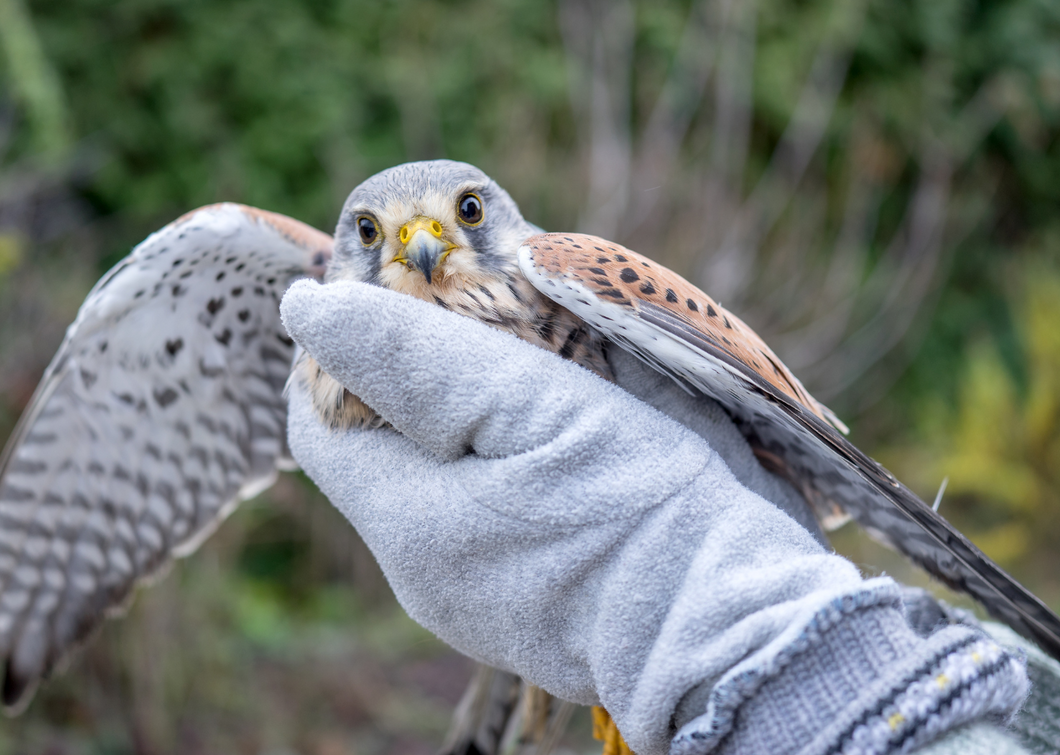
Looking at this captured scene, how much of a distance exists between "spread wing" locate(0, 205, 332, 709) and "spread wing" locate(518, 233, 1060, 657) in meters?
0.87

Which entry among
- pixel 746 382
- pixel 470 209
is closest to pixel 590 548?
pixel 746 382

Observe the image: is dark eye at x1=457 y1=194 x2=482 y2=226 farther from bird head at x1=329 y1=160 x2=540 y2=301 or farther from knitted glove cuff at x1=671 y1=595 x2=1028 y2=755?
knitted glove cuff at x1=671 y1=595 x2=1028 y2=755

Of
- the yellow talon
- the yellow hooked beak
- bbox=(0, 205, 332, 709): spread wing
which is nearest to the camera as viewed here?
the yellow talon

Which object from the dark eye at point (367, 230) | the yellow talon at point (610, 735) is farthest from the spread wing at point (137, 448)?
the yellow talon at point (610, 735)

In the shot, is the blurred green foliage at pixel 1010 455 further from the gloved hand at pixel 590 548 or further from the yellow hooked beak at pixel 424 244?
the yellow hooked beak at pixel 424 244

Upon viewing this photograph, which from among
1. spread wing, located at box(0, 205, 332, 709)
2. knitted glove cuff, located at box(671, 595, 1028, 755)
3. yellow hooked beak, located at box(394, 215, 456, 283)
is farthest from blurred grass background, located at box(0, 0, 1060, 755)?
knitted glove cuff, located at box(671, 595, 1028, 755)

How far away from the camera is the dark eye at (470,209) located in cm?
179

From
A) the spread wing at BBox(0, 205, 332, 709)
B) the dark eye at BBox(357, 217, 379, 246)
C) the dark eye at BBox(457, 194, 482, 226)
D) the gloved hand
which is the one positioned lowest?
the spread wing at BBox(0, 205, 332, 709)

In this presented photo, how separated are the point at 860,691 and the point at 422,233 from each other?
3.87ft

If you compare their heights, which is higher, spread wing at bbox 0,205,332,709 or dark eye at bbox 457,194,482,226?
dark eye at bbox 457,194,482,226

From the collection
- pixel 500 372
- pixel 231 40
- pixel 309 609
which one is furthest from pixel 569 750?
pixel 231 40

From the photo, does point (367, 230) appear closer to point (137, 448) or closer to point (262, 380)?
point (262, 380)

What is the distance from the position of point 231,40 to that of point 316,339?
497 cm

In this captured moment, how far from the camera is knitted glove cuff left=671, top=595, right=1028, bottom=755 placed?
102 cm
